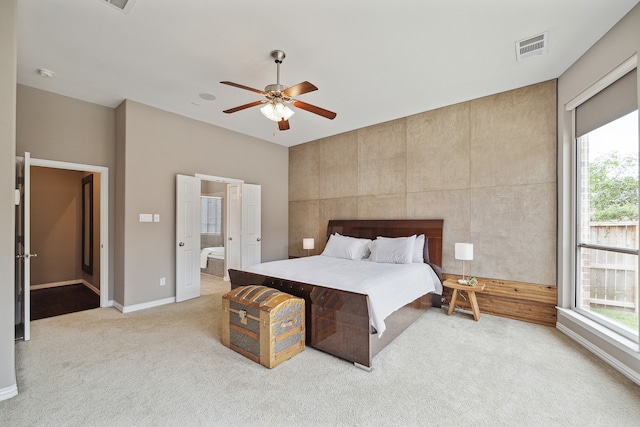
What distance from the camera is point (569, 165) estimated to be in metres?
3.33

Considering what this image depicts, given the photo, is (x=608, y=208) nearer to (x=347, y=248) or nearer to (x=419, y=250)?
(x=419, y=250)

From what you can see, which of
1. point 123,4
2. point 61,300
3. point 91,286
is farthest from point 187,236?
point 123,4

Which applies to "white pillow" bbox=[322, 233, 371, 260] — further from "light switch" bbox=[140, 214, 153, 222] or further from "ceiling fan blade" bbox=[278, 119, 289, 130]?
"light switch" bbox=[140, 214, 153, 222]

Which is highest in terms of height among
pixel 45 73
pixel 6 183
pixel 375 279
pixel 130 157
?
pixel 45 73

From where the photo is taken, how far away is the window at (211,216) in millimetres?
8125

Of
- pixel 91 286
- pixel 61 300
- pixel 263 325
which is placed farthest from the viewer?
pixel 91 286

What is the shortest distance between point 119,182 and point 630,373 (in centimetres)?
619

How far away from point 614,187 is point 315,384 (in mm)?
3399

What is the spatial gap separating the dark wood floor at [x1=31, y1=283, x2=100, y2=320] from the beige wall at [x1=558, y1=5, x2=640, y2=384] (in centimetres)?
632

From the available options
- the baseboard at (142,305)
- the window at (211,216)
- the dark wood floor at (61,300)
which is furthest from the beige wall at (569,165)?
the window at (211,216)

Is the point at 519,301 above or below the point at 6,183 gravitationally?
below

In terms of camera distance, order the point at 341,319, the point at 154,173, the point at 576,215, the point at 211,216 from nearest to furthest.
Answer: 1. the point at 341,319
2. the point at 576,215
3. the point at 154,173
4. the point at 211,216

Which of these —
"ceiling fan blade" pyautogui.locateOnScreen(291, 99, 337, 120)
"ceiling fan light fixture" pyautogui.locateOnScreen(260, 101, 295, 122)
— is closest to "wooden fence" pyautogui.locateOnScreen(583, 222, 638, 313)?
"ceiling fan blade" pyautogui.locateOnScreen(291, 99, 337, 120)

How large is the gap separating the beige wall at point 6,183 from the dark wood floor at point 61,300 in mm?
2280
